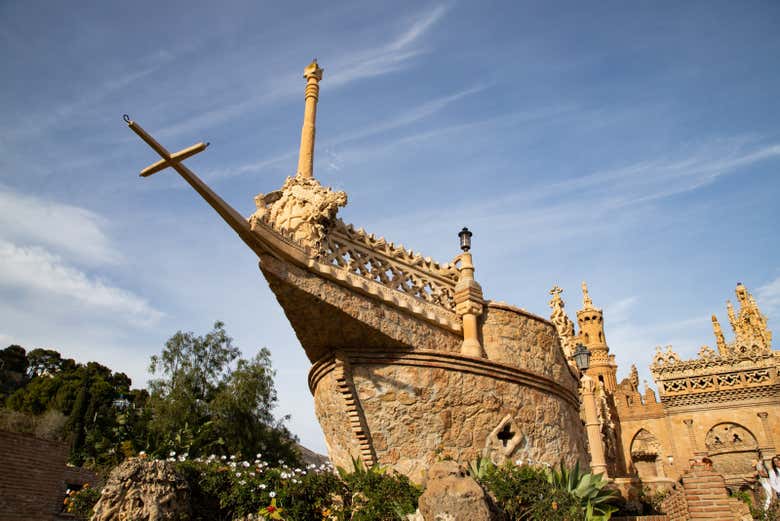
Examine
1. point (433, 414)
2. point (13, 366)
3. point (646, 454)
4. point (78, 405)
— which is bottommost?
point (433, 414)

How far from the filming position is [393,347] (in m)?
9.62

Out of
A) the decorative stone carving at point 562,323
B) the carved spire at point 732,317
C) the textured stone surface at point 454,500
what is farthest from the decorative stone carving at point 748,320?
the textured stone surface at point 454,500

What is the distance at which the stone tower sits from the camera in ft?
122

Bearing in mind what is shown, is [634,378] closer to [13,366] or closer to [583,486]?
[583,486]

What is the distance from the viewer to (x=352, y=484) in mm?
8578

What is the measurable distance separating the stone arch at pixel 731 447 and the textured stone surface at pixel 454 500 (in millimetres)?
23906

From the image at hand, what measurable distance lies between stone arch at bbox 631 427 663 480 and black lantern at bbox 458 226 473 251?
22.2 meters

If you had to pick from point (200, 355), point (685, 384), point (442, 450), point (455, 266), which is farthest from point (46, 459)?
point (685, 384)

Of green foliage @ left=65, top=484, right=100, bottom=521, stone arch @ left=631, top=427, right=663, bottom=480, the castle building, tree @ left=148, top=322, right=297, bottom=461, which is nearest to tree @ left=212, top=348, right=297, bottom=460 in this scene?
tree @ left=148, top=322, right=297, bottom=461

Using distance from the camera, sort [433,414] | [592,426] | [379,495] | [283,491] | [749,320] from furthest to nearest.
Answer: [749,320]
[592,426]
[433,414]
[283,491]
[379,495]

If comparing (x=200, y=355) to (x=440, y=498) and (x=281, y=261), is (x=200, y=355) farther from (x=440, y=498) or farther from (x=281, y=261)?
(x=440, y=498)

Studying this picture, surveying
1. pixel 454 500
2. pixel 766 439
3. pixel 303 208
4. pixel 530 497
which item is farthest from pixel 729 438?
pixel 454 500

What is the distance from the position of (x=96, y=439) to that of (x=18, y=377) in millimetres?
26503

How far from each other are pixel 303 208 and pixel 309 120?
3.52m
